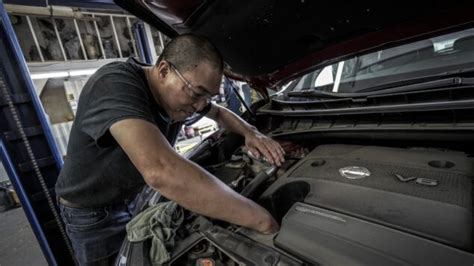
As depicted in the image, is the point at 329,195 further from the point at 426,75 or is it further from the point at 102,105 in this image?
the point at 102,105

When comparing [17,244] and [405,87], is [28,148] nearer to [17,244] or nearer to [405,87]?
[17,244]

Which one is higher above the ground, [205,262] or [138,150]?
[138,150]

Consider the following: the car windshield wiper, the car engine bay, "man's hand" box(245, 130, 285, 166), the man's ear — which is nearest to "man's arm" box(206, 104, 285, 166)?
"man's hand" box(245, 130, 285, 166)

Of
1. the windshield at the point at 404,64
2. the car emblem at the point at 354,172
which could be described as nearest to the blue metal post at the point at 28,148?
the windshield at the point at 404,64

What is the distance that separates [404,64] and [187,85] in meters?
0.91

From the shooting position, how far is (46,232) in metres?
2.15

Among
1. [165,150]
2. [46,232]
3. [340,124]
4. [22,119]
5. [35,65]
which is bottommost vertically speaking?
[46,232]

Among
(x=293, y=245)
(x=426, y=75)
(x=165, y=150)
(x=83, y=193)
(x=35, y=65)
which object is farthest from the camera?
(x=35, y=65)

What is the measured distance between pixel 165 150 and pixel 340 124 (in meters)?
0.79

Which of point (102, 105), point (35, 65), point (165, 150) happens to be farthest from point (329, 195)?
point (35, 65)

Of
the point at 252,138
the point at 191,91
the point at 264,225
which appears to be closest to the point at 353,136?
the point at 252,138

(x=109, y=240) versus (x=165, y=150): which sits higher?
(x=165, y=150)

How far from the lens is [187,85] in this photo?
1.02 meters

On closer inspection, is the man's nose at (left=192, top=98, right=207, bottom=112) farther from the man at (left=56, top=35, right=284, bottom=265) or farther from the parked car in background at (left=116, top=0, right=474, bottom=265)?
the parked car in background at (left=116, top=0, right=474, bottom=265)
